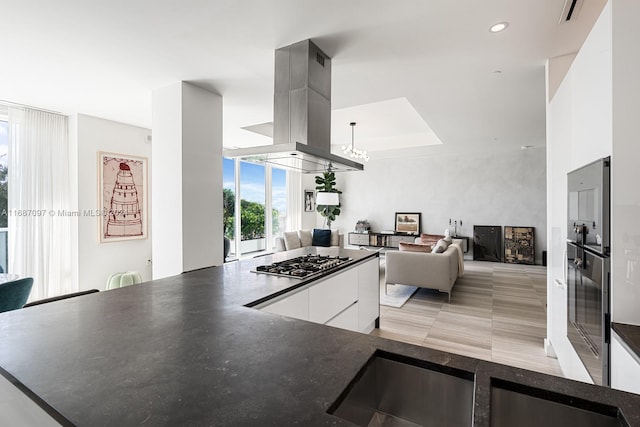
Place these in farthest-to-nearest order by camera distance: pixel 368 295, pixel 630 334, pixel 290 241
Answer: pixel 290 241
pixel 368 295
pixel 630 334

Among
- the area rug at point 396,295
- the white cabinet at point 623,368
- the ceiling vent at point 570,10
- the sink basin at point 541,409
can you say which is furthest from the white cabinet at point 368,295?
the ceiling vent at point 570,10

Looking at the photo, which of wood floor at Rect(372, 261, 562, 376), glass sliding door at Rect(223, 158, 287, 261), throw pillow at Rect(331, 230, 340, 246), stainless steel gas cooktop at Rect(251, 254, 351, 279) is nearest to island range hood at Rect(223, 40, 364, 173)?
stainless steel gas cooktop at Rect(251, 254, 351, 279)

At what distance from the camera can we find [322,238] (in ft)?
23.6

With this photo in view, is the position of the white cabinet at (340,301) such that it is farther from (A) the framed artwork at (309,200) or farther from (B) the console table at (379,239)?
(A) the framed artwork at (309,200)

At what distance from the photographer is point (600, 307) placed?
4.58ft

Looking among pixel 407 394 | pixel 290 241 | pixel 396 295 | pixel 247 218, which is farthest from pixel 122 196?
pixel 407 394

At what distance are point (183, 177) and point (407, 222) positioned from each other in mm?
6463

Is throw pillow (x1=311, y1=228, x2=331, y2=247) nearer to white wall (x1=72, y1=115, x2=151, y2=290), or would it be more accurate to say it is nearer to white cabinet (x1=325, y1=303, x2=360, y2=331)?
white wall (x1=72, y1=115, x2=151, y2=290)

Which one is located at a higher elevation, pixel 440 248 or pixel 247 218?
pixel 247 218

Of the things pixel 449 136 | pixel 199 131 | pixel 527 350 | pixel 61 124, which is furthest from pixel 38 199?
pixel 449 136

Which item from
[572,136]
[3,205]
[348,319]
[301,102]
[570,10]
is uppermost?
[570,10]

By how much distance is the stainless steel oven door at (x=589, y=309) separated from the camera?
1.35 metres

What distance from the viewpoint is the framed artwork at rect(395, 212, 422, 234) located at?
8.14 meters

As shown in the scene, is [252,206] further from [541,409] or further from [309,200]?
[541,409]
